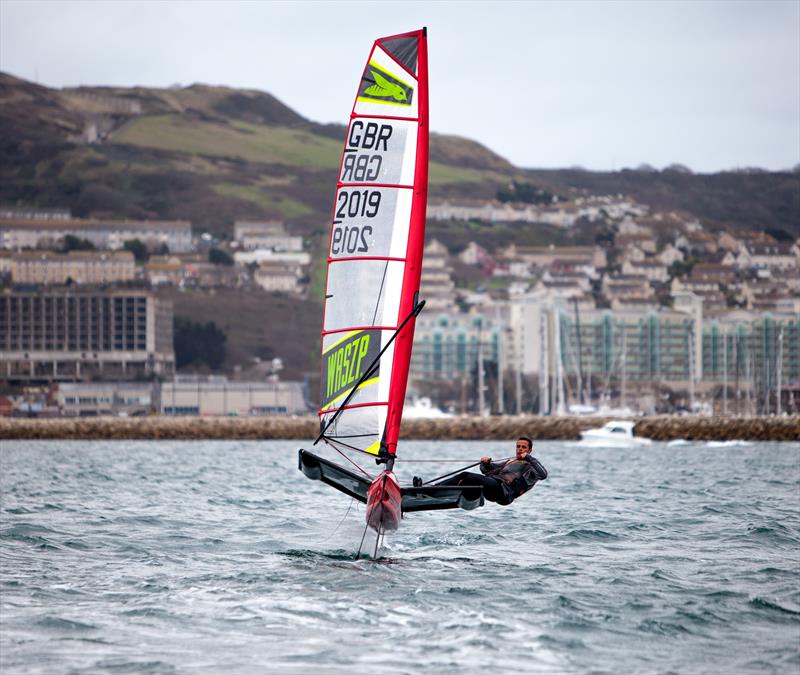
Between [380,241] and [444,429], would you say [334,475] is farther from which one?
[444,429]

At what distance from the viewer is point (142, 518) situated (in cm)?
2483

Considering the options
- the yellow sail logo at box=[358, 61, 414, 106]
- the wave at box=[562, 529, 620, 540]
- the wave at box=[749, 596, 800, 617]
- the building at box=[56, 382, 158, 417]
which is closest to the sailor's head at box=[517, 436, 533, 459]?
the wave at box=[749, 596, 800, 617]

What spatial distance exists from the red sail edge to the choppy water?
6.39 ft

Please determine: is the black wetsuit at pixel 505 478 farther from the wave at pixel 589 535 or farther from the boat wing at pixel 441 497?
the wave at pixel 589 535

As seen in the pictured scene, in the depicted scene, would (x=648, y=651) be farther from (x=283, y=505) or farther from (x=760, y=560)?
(x=283, y=505)

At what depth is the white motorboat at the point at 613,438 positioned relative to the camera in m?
71.3

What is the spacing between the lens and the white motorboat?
234 ft

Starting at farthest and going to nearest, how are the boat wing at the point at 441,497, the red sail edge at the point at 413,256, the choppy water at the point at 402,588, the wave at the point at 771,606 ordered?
the red sail edge at the point at 413,256 < the boat wing at the point at 441,497 < the wave at the point at 771,606 < the choppy water at the point at 402,588

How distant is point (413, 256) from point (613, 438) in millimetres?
54586

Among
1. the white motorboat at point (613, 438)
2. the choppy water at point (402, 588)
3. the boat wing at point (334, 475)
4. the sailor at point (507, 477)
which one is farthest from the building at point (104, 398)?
the boat wing at point (334, 475)

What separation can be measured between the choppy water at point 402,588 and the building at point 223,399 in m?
129

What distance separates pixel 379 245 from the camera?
18.6 metres

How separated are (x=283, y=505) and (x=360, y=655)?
15536mm

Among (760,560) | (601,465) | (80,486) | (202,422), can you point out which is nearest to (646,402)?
(202,422)
